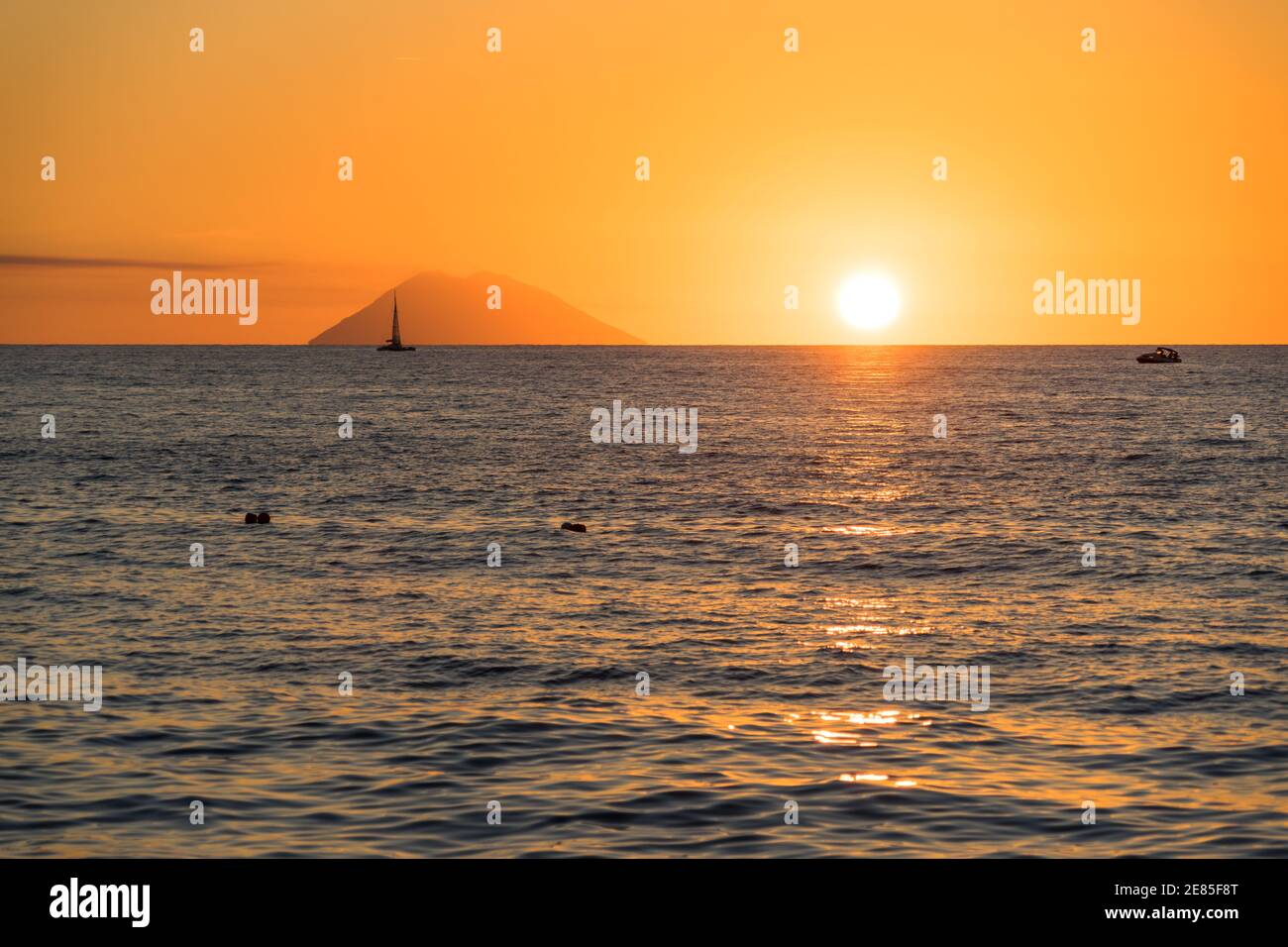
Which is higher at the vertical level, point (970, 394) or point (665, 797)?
point (970, 394)

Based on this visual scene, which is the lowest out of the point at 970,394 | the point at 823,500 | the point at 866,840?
the point at 866,840

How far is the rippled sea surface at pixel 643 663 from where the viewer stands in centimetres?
1738

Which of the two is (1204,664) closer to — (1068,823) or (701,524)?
(1068,823)

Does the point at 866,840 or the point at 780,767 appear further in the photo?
the point at 780,767

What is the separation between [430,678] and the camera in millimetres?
25812

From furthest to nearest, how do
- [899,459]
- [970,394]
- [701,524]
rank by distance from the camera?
[970,394] < [899,459] < [701,524]

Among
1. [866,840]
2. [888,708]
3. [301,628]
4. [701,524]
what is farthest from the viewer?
[701,524]

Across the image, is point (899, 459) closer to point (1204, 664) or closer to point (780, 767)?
point (1204, 664)

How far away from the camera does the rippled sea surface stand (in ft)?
57.0

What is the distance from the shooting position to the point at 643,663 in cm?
2719

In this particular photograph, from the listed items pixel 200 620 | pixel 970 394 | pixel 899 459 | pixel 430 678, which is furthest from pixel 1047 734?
pixel 970 394

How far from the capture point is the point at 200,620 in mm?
31938

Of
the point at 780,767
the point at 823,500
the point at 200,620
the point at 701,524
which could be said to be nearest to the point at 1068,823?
the point at 780,767

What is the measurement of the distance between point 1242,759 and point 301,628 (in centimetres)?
1992
